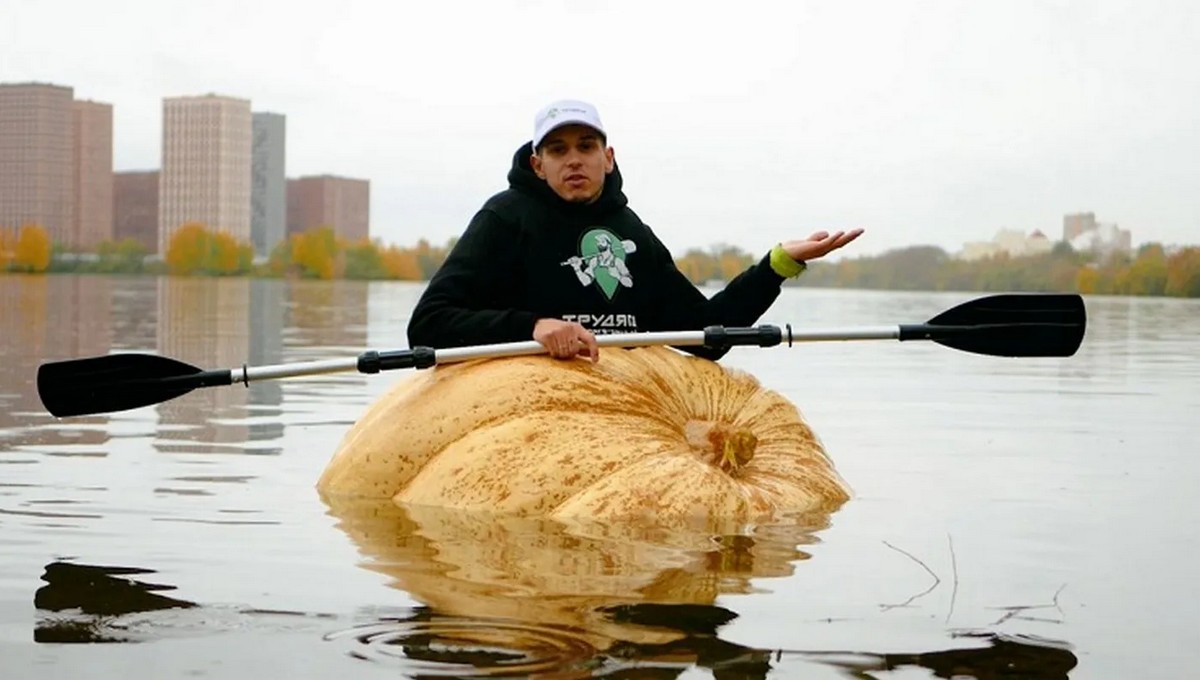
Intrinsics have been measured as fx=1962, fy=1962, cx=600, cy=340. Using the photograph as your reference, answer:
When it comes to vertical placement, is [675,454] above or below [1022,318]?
below

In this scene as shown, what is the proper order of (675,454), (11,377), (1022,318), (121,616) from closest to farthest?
(121,616) < (675,454) < (1022,318) < (11,377)

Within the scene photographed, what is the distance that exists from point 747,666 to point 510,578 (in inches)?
58.3

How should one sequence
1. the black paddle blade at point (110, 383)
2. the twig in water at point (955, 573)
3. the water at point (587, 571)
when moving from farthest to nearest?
1. the black paddle blade at point (110, 383)
2. the twig in water at point (955, 573)
3. the water at point (587, 571)

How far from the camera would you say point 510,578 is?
609 cm

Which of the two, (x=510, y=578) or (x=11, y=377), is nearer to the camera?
(x=510, y=578)

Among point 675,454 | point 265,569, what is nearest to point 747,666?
point 265,569

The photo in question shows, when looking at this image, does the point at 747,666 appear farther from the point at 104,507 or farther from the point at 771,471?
the point at 104,507

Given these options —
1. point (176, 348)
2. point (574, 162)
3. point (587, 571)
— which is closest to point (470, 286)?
point (574, 162)

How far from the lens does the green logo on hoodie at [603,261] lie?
827 centimetres

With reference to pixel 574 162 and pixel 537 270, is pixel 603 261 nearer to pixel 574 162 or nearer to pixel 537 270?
pixel 537 270

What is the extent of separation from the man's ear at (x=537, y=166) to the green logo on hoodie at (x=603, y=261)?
0.33 meters

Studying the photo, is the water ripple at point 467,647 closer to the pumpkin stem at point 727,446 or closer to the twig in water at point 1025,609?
the twig in water at point 1025,609

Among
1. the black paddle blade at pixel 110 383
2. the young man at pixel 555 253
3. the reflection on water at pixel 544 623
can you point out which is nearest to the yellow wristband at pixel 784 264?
the young man at pixel 555 253

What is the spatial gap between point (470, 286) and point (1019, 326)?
2560 millimetres
